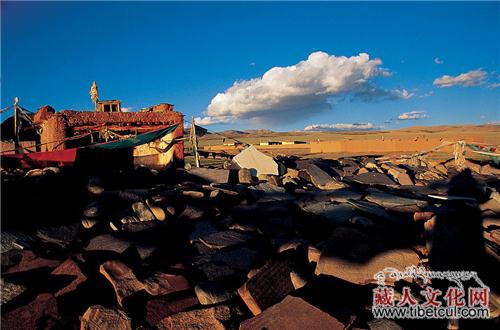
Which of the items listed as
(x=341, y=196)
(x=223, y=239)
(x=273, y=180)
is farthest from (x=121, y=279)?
(x=273, y=180)

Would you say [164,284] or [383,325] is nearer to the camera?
[383,325]

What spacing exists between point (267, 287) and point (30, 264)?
279cm

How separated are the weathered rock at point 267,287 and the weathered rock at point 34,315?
5.52ft

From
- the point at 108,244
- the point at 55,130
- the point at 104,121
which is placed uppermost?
the point at 104,121

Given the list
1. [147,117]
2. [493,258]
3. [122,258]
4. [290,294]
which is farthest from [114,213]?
[147,117]

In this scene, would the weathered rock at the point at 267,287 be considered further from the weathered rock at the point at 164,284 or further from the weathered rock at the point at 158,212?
the weathered rock at the point at 158,212

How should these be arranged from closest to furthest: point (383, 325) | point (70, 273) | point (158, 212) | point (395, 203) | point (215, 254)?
point (383, 325)
point (70, 273)
point (215, 254)
point (158, 212)
point (395, 203)

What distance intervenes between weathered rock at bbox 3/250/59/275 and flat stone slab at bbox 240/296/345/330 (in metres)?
2.50

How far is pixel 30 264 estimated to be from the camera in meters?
3.44

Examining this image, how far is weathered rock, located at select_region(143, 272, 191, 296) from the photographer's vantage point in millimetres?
2850

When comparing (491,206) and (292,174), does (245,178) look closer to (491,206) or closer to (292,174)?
(292,174)

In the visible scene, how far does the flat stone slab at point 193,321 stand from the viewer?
7.74ft

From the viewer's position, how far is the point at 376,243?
3.14 metres

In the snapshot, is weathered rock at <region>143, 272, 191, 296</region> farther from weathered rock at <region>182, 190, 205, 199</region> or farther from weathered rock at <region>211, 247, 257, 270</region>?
weathered rock at <region>182, 190, 205, 199</region>
